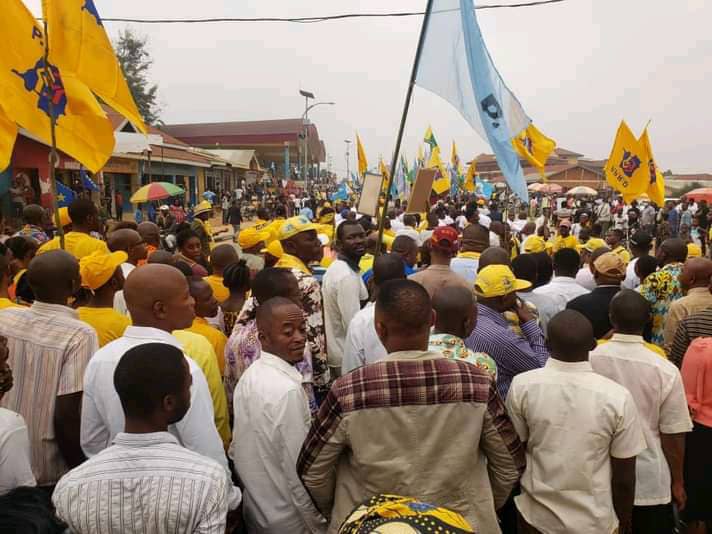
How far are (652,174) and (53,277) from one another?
10.9 m

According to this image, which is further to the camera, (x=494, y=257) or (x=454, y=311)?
(x=494, y=257)

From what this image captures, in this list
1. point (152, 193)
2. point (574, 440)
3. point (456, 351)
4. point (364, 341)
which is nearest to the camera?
point (574, 440)

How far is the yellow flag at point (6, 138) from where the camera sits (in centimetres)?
409

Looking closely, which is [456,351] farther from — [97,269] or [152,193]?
[152,193]

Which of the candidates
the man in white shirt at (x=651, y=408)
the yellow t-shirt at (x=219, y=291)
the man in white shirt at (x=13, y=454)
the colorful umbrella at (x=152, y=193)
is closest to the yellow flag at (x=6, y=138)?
the yellow t-shirt at (x=219, y=291)

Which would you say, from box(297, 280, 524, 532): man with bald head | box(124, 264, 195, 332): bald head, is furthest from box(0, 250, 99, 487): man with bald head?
box(297, 280, 524, 532): man with bald head

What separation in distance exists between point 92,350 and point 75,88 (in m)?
2.99

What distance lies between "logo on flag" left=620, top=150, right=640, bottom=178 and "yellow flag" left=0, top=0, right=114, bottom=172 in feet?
29.8

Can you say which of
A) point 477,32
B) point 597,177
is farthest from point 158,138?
point 597,177

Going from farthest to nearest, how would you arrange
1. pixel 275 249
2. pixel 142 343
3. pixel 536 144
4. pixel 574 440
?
pixel 536 144 → pixel 275 249 → pixel 574 440 → pixel 142 343

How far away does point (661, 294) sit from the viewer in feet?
15.5

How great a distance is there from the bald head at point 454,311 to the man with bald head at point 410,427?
0.66 metres

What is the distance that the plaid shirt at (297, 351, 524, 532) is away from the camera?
191 cm

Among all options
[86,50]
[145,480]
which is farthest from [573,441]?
[86,50]
